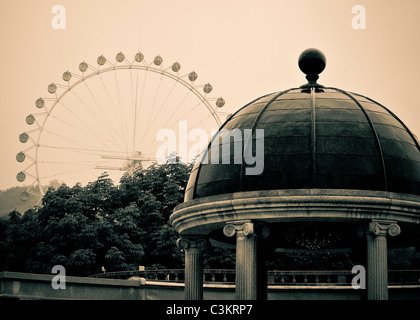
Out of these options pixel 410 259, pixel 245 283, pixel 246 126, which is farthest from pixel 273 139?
pixel 410 259

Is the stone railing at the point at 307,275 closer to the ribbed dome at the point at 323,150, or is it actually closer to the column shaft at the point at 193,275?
the column shaft at the point at 193,275

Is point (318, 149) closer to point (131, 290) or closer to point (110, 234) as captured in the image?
point (131, 290)

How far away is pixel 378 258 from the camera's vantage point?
18.7 meters

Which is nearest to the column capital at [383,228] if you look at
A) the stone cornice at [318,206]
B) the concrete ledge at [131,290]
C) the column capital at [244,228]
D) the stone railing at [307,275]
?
the stone cornice at [318,206]

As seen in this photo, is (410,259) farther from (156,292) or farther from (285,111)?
(285,111)

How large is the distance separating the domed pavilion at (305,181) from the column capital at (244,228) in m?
0.02

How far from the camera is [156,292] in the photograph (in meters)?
37.8

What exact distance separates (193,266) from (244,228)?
9.84 ft

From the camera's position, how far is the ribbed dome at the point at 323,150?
63.1ft

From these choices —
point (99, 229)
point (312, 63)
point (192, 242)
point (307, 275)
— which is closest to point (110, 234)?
point (99, 229)

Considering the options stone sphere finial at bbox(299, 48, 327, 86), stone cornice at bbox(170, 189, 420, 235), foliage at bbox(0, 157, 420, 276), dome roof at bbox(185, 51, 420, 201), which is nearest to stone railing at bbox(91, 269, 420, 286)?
foliage at bbox(0, 157, 420, 276)

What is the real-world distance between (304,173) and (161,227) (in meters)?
39.5

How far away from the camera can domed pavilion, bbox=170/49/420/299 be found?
18.7 meters

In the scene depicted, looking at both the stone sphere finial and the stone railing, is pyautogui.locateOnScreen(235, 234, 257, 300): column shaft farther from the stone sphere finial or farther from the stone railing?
the stone railing
